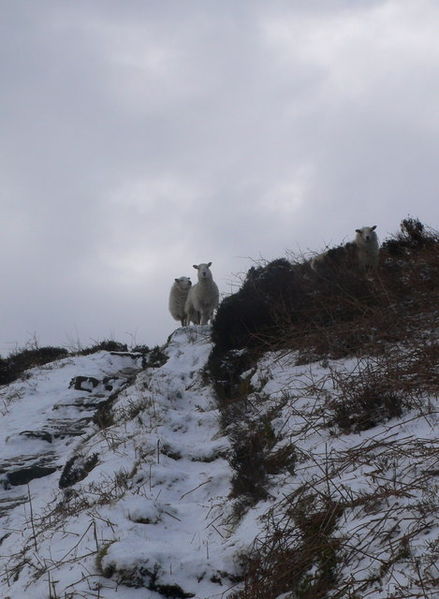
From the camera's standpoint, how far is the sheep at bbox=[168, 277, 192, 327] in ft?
59.2

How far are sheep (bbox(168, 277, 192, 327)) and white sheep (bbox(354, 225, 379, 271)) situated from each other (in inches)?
215

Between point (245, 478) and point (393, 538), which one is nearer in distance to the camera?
point (393, 538)

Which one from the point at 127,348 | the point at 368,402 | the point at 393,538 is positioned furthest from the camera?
the point at 127,348

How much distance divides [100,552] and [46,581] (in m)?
0.48

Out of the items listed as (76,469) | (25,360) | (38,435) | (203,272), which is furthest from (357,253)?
(25,360)

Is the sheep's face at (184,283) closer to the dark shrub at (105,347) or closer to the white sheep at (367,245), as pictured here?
the dark shrub at (105,347)

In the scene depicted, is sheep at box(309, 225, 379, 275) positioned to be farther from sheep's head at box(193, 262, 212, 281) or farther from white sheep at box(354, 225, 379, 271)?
sheep's head at box(193, 262, 212, 281)

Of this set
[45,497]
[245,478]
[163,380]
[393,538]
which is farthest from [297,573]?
[163,380]

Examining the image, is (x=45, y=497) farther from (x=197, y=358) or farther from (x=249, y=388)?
(x=197, y=358)

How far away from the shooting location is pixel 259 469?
223 inches

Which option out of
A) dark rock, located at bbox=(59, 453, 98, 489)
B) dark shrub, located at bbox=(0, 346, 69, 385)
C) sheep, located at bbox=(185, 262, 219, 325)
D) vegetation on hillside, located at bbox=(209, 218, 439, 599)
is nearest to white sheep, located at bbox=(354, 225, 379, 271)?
vegetation on hillside, located at bbox=(209, 218, 439, 599)

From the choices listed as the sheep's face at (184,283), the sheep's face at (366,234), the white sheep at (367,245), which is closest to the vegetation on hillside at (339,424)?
the white sheep at (367,245)

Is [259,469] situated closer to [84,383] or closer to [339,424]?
[339,424]

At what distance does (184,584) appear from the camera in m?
4.65
